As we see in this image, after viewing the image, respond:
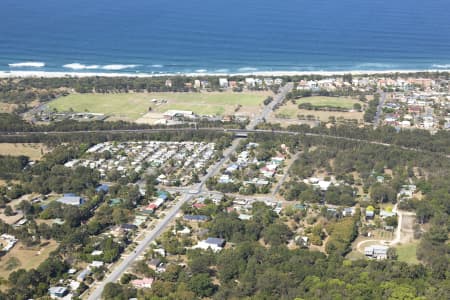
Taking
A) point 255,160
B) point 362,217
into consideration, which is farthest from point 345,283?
point 255,160

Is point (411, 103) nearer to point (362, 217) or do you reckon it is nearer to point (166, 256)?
point (362, 217)

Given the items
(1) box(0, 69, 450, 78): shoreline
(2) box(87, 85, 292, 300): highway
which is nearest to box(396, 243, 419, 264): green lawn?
(2) box(87, 85, 292, 300): highway

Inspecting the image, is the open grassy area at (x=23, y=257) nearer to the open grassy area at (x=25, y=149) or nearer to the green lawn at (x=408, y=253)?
the open grassy area at (x=25, y=149)

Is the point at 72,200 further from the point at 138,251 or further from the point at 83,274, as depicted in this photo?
the point at 83,274

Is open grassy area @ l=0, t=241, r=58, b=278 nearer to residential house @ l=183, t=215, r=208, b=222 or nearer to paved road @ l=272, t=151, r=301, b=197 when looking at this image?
residential house @ l=183, t=215, r=208, b=222

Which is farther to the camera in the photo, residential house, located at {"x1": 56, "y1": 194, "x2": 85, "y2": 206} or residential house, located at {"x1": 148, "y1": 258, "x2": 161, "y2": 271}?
residential house, located at {"x1": 56, "y1": 194, "x2": 85, "y2": 206}
